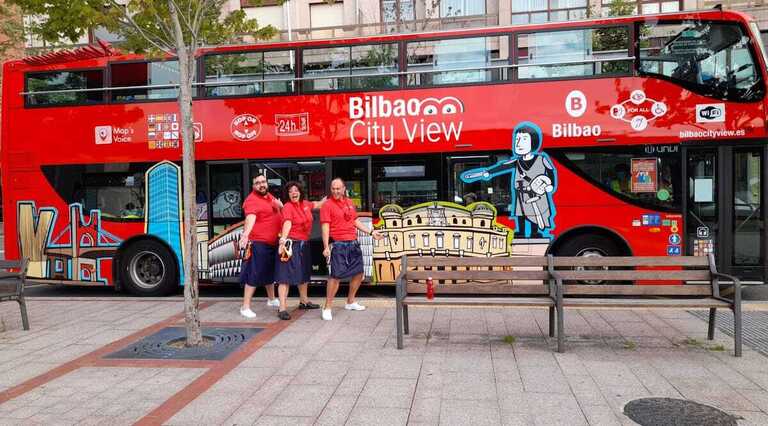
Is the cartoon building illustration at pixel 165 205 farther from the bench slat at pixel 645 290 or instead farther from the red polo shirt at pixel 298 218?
the bench slat at pixel 645 290

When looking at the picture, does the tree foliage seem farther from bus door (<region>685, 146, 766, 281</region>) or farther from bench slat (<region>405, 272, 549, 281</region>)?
bus door (<region>685, 146, 766, 281</region>)

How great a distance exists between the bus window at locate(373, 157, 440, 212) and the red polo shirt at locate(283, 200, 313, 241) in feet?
5.64

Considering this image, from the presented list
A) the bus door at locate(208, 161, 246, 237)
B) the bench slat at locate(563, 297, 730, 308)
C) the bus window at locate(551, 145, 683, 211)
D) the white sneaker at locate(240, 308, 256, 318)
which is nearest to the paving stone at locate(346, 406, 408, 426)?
the bench slat at locate(563, 297, 730, 308)

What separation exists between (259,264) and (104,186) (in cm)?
380

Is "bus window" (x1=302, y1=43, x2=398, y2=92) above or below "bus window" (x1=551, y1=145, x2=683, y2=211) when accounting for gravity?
above

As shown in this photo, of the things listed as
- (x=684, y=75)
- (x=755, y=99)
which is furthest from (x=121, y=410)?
(x=755, y=99)

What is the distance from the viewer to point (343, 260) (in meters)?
6.90

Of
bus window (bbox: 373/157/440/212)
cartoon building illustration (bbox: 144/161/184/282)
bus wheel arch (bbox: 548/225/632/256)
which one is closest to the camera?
bus wheel arch (bbox: 548/225/632/256)

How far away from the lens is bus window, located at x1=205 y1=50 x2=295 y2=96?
8.72m

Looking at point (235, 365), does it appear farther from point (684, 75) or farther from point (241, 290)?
point (684, 75)

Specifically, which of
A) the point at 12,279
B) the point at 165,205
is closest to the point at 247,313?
the point at 12,279

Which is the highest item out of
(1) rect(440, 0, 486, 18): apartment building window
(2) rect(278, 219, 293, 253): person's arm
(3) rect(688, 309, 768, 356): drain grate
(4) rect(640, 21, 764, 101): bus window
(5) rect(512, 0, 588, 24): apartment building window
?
(1) rect(440, 0, 486, 18): apartment building window

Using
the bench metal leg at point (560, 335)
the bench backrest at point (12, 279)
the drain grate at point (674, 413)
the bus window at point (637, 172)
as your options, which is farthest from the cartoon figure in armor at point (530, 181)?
the bench backrest at point (12, 279)

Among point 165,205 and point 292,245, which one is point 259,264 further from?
point 165,205
